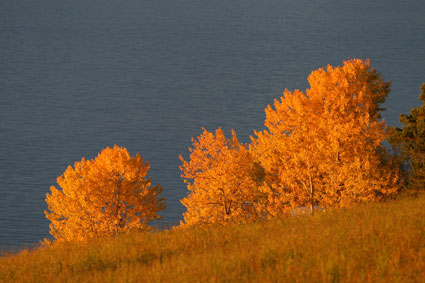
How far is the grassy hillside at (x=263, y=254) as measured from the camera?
10.5 metres

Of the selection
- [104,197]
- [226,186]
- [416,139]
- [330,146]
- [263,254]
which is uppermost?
[104,197]

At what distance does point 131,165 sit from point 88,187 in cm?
589

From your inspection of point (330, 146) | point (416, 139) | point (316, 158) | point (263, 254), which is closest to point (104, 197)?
point (316, 158)

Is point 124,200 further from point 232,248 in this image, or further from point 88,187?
point 232,248

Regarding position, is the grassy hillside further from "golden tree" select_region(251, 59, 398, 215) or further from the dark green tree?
"golden tree" select_region(251, 59, 398, 215)

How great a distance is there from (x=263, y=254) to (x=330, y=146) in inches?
1174

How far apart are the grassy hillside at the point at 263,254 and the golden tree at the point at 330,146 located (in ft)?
69.5

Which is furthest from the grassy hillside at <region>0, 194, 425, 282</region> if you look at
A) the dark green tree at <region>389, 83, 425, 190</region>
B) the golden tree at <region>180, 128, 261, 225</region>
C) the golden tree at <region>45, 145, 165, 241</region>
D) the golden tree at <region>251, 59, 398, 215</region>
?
the golden tree at <region>45, 145, 165, 241</region>

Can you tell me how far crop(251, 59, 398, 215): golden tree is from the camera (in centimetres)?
→ 3928

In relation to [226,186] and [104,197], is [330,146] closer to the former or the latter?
[226,186]

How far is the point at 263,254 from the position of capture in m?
12.1

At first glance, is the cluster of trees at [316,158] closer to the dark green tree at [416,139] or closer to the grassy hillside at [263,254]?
the dark green tree at [416,139]

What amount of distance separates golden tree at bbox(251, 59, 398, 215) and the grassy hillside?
2118 cm

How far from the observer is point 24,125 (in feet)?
555
